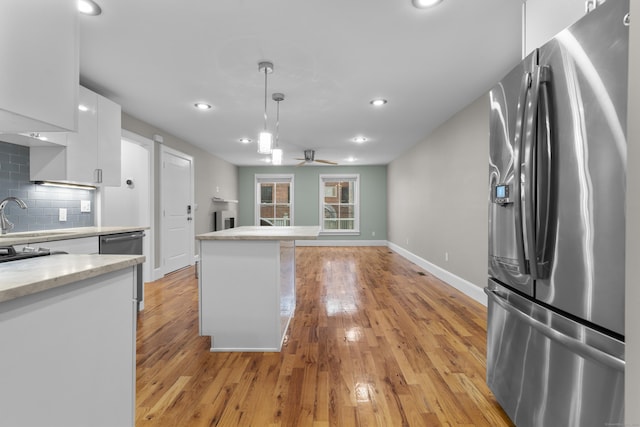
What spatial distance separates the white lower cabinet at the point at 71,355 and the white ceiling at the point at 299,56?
1.81 meters

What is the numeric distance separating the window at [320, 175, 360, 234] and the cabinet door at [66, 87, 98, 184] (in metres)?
6.28

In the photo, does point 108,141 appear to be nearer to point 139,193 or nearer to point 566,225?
point 139,193

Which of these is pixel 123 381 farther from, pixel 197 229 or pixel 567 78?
pixel 197 229

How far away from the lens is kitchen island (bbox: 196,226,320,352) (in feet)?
7.43

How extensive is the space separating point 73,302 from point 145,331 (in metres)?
2.06

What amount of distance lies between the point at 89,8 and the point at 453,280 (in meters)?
4.54

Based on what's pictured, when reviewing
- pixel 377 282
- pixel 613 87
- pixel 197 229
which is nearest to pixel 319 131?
pixel 377 282

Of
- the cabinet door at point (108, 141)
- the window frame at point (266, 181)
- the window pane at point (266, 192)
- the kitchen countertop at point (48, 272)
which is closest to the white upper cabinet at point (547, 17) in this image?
the kitchen countertop at point (48, 272)

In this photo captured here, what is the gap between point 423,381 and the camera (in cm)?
191

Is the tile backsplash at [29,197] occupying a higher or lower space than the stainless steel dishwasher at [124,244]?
higher

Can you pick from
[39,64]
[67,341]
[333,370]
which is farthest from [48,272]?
[333,370]

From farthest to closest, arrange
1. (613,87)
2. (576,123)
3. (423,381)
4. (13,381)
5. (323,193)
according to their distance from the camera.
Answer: (323,193)
(423,381)
(576,123)
(613,87)
(13,381)

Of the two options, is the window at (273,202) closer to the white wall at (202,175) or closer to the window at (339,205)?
the white wall at (202,175)

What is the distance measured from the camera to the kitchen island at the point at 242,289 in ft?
7.43
